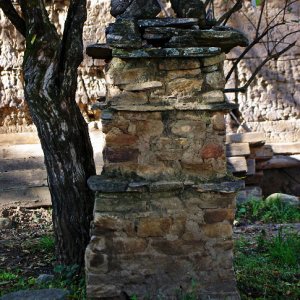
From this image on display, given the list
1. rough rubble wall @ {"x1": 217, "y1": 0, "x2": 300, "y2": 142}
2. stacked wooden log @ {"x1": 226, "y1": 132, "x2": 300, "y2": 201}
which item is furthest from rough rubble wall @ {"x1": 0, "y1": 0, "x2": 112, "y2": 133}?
stacked wooden log @ {"x1": 226, "y1": 132, "x2": 300, "y2": 201}

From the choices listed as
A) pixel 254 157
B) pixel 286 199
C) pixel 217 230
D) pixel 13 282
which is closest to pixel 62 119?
pixel 13 282

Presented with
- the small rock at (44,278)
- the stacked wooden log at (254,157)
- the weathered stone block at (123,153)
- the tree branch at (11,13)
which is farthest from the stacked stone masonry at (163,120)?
the stacked wooden log at (254,157)

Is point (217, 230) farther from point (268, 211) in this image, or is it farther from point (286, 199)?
point (286, 199)

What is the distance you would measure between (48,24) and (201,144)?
1.71 meters

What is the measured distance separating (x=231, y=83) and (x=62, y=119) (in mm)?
5191

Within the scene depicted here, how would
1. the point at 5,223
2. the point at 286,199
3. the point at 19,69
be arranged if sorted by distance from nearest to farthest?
1. the point at 5,223
2. the point at 286,199
3. the point at 19,69

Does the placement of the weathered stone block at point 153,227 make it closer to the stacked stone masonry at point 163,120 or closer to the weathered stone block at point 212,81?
the stacked stone masonry at point 163,120

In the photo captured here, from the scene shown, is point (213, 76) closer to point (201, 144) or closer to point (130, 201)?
point (201, 144)

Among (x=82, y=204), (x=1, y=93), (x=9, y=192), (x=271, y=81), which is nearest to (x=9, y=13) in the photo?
(x=82, y=204)

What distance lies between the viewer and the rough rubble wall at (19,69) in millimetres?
A: 9219

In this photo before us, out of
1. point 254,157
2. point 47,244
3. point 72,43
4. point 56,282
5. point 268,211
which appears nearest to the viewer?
point 56,282

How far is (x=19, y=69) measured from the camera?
9312 mm

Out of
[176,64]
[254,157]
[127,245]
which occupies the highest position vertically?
[176,64]

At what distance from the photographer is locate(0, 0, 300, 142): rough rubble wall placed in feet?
30.3
